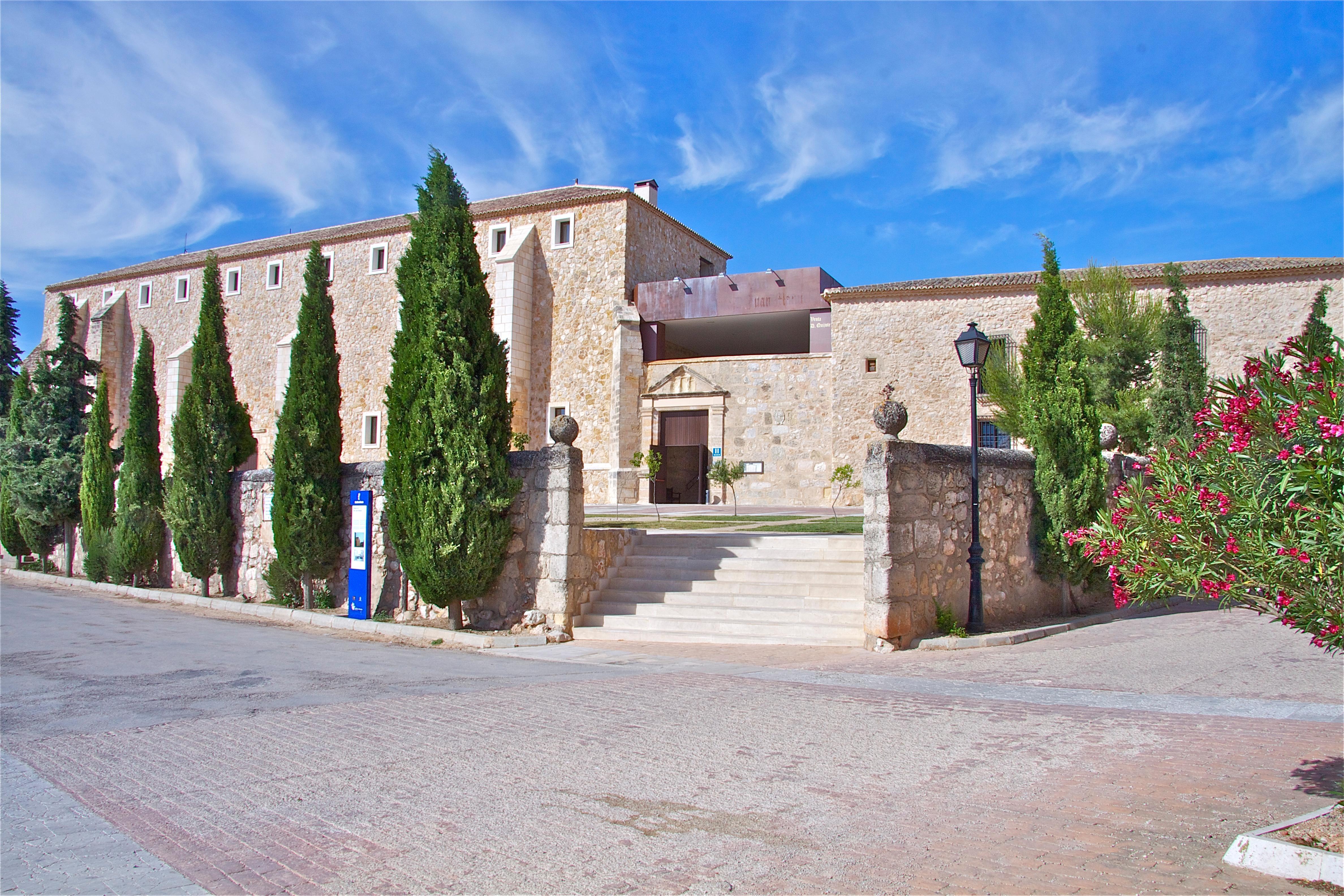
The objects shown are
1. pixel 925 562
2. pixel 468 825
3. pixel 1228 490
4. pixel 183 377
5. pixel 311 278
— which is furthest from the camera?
pixel 183 377

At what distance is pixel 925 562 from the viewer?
944 centimetres

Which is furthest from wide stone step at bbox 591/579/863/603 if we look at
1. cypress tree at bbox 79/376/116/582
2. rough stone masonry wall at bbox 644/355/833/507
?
rough stone masonry wall at bbox 644/355/833/507

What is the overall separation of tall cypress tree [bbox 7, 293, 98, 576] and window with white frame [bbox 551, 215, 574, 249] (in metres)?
16.8

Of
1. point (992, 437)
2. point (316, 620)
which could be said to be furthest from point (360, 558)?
point (992, 437)

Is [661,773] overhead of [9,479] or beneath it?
beneath

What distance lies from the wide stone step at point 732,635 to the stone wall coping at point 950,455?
2.02 metres

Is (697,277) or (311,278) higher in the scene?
(697,277)

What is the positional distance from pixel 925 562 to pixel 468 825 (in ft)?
22.1

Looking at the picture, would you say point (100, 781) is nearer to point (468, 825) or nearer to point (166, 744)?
point (166, 744)

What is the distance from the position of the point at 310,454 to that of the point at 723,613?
6.53m

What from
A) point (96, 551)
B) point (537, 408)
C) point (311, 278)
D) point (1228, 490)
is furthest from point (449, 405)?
point (537, 408)

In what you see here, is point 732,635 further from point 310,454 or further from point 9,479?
point 9,479

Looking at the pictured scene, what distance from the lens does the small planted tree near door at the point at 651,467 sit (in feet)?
94.4

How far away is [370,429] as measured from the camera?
36.3m
